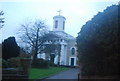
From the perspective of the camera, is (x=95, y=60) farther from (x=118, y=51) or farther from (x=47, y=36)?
(x=47, y=36)

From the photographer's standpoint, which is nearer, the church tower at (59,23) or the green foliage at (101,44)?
the green foliage at (101,44)

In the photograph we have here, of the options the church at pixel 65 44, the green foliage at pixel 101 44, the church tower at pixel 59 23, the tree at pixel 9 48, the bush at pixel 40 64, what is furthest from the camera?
the church tower at pixel 59 23

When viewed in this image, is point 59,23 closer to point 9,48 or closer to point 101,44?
point 9,48

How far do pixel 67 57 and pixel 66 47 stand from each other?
2935 mm

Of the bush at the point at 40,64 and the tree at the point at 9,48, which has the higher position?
the tree at the point at 9,48

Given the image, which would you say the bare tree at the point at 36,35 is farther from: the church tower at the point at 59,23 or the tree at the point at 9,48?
the church tower at the point at 59,23

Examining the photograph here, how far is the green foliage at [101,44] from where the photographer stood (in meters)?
11.1

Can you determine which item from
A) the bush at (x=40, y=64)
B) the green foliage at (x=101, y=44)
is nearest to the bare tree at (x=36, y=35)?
the bush at (x=40, y=64)

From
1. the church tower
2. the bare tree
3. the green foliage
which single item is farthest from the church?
the green foliage

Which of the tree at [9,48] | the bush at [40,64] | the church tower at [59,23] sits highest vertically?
the church tower at [59,23]

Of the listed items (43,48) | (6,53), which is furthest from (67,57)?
(6,53)

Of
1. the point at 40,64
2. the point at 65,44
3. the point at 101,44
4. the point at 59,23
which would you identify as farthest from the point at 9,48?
the point at 59,23

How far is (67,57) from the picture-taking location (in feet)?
228

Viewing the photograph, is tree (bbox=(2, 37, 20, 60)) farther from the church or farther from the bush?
the church
